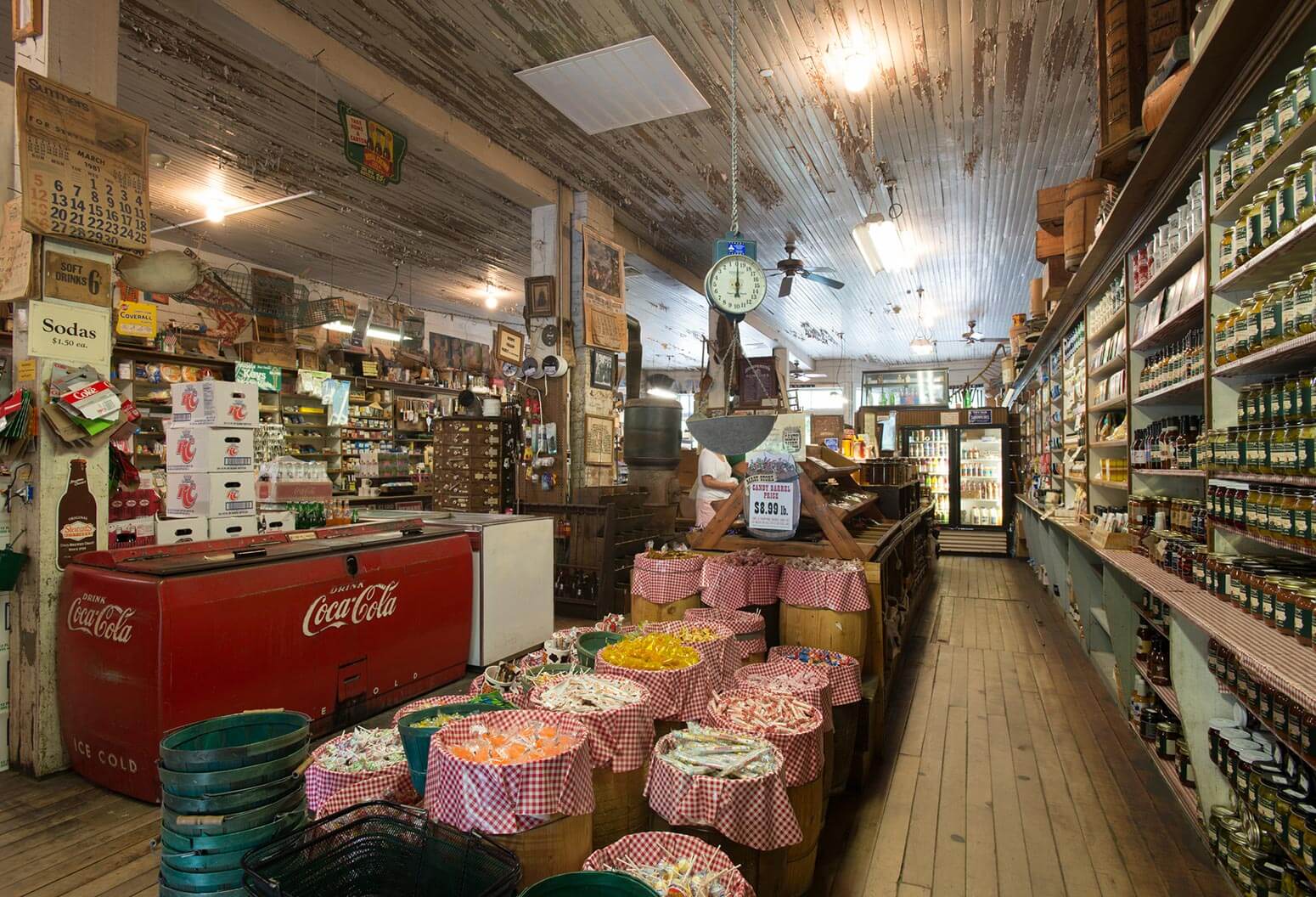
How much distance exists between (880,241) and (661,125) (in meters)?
2.32

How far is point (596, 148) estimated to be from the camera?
6656mm

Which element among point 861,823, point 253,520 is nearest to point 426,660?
point 253,520

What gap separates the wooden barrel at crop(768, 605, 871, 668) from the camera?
3.07 m

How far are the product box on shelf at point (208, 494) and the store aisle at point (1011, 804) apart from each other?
3.85m

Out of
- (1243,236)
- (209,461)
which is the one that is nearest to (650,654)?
(1243,236)

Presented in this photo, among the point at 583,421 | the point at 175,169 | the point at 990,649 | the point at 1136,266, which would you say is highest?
the point at 175,169

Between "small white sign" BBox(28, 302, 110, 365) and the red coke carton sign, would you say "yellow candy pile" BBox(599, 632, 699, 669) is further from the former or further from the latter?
the red coke carton sign

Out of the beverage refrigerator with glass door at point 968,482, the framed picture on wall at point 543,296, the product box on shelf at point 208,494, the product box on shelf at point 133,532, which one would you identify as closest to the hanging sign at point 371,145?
the framed picture on wall at point 543,296

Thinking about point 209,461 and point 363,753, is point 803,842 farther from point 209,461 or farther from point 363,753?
point 209,461

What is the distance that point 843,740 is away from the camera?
290 cm

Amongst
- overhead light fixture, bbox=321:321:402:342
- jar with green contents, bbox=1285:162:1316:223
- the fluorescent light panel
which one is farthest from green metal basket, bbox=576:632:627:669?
overhead light fixture, bbox=321:321:402:342

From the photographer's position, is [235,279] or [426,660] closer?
[426,660]

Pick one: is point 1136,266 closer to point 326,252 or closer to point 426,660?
point 426,660

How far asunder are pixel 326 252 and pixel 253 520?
6392mm
